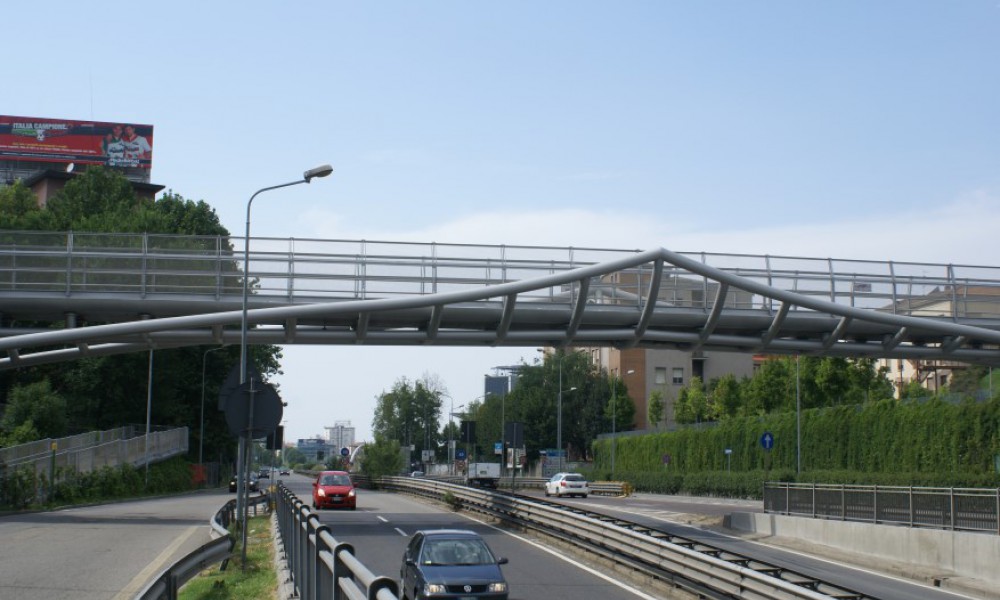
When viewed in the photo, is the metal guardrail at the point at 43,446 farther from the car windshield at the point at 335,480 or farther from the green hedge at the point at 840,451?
the green hedge at the point at 840,451

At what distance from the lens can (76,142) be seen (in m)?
125

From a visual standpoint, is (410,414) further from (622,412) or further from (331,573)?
(331,573)

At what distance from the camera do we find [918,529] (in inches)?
934

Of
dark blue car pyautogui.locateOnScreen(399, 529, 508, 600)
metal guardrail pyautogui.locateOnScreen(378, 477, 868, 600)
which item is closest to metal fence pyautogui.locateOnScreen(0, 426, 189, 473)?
metal guardrail pyautogui.locateOnScreen(378, 477, 868, 600)

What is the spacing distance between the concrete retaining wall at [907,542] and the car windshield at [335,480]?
17.7 m

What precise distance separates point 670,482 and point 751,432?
8698mm

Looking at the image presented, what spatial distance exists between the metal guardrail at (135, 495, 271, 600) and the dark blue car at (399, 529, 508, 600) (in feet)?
9.54

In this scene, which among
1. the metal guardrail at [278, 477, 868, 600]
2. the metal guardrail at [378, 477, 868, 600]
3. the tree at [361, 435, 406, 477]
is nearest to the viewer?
the metal guardrail at [278, 477, 868, 600]

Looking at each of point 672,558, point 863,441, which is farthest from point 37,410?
point 672,558

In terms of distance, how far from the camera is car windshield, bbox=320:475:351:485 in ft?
142

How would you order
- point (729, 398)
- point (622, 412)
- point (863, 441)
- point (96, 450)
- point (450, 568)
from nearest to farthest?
point (450, 568) < point (863, 441) < point (96, 450) < point (729, 398) < point (622, 412)

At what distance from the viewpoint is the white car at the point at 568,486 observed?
6134cm

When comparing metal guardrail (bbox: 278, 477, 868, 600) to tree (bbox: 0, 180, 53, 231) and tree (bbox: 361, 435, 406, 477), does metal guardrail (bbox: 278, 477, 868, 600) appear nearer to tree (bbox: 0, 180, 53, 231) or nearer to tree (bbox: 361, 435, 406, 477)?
tree (bbox: 0, 180, 53, 231)

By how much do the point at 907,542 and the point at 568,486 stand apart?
37926 millimetres
